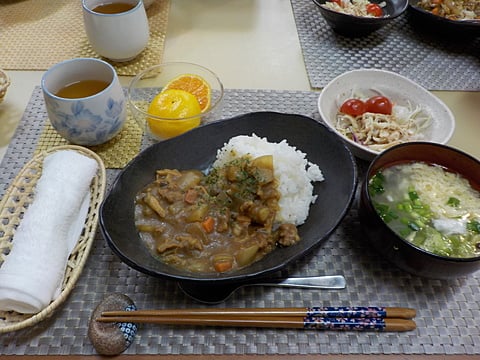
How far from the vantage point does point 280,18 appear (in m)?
2.86

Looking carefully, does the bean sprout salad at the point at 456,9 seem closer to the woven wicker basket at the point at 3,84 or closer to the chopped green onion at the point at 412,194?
the chopped green onion at the point at 412,194

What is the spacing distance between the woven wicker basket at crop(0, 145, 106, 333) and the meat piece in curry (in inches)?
6.7

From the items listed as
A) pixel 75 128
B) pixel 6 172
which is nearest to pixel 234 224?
pixel 75 128

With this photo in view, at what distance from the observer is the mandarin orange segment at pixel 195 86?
2.03 m

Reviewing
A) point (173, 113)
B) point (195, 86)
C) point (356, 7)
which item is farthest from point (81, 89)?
point (356, 7)

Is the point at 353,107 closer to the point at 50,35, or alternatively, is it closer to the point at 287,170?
the point at 287,170

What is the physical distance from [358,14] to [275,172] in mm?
1536

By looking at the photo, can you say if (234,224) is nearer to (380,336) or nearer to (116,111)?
(380,336)

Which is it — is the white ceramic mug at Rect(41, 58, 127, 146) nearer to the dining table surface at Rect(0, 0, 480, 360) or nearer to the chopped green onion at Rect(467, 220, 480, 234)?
the dining table surface at Rect(0, 0, 480, 360)

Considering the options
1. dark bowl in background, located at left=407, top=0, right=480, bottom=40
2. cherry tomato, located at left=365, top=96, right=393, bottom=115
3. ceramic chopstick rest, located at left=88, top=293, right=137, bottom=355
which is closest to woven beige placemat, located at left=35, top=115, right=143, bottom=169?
ceramic chopstick rest, located at left=88, top=293, right=137, bottom=355

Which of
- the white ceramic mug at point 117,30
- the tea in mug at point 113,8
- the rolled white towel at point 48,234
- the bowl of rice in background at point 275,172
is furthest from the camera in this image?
the tea in mug at point 113,8

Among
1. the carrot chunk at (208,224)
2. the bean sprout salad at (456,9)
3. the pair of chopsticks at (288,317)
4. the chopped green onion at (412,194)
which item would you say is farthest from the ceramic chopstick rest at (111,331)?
the bean sprout salad at (456,9)

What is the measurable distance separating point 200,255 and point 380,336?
645 mm

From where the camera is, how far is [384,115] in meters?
2.01
